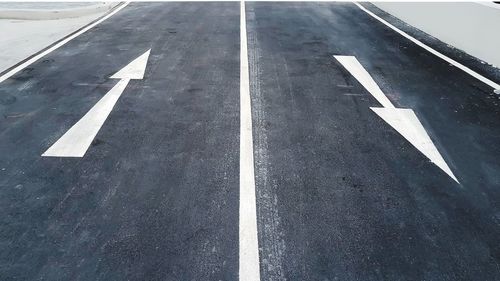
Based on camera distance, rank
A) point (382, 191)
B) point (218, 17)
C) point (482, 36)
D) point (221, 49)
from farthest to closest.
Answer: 1. point (218, 17)
2. point (221, 49)
3. point (482, 36)
4. point (382, 191)

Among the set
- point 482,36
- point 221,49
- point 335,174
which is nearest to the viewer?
point 335,174

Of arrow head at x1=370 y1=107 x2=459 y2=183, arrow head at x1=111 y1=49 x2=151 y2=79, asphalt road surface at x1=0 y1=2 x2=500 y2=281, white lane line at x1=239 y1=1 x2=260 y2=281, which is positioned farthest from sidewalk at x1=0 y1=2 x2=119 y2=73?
arrow head at x1=370 y1=107 x2=459 y2=183

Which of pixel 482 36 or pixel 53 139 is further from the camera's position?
pixel 482 36

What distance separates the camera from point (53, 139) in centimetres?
545

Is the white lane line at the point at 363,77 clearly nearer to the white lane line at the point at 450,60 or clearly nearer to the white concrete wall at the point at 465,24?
the white lane line at the point at 450,60

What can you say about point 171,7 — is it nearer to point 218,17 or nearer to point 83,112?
point 218,17

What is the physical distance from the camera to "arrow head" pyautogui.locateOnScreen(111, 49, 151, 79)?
7.61 m

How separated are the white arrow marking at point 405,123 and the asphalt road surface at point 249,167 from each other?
3cm

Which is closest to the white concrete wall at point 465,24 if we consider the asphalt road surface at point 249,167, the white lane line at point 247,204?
the asphalt road surface at point 249,167

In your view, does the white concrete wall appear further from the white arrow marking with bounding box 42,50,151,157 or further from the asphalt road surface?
the white arrow marking with bounding box 42,50,151,157

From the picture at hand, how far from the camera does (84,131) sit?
566cm

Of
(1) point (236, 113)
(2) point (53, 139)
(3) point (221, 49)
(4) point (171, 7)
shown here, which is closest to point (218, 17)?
(4) point (171, 7)

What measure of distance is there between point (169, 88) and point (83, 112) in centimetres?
164

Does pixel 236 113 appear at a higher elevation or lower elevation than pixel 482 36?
lower
